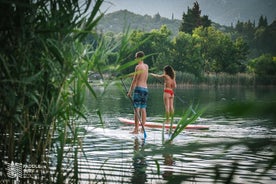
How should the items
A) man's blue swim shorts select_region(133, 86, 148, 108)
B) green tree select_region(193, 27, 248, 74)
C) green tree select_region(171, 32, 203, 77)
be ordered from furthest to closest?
green tree select_region(193, 27, 248, 74) → green tree select_region(171, 32, 203, 77) → man's blue swim shorts select_region(133, 86, 148, 108)

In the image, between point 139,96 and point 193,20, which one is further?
point 193,20

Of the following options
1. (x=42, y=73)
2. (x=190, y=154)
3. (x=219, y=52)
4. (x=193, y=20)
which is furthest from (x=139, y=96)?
(x=193, y=20)

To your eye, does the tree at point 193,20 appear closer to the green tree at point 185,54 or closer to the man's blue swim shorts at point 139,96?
the green tree at point 185,54

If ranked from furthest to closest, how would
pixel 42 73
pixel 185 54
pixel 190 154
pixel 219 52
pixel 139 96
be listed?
pixel 219 52, pixel 185 54, pixel 139 96, pixel 42 73, pixel 190 154

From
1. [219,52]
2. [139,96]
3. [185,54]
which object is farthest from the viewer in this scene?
[219,52]

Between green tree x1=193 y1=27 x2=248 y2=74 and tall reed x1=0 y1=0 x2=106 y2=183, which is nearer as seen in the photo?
tall reed x1=0 y1=0 x2=106 y2=183

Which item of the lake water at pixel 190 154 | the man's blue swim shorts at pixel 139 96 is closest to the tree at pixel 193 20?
the lake water at pixel 190 154

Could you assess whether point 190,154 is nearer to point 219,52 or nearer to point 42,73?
point 42,73

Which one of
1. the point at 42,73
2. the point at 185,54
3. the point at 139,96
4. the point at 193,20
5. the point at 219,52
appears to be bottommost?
the point at 139,96

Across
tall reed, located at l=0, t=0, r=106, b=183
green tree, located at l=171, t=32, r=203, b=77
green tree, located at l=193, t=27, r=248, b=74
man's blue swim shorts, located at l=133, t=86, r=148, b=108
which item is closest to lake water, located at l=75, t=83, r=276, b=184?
tall reed, located at l=0, t=0, r=106, b=183

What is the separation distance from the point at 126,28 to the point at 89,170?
342 centimetres

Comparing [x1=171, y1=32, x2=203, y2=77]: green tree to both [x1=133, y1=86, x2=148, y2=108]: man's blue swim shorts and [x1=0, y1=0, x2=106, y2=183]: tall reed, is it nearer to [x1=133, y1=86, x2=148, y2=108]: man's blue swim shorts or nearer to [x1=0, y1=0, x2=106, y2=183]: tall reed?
[x1=133, y1=86, x2=148, y2=108]: man's blue swim shorts

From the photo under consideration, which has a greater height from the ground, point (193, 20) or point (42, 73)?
point (193, 20)

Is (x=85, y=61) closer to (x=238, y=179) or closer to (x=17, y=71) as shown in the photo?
(x=17, y=71)
